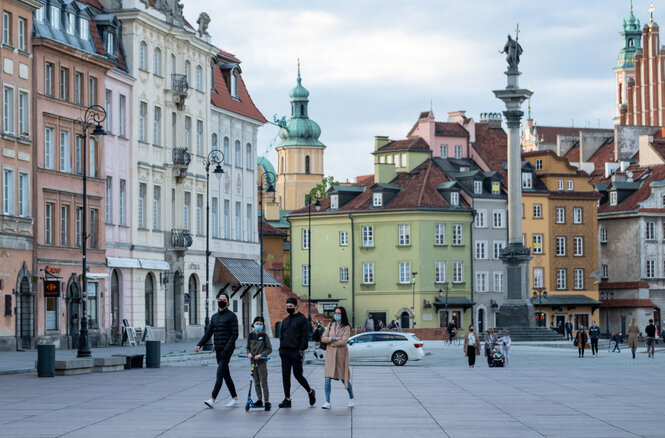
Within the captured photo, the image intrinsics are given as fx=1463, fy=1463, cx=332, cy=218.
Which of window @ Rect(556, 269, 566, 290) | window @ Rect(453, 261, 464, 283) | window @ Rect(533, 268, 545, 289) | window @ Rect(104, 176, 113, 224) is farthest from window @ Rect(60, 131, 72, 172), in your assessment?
window @ Rect(556, 269, 566, 290)

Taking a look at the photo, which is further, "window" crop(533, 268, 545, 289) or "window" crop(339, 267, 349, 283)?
"window" crop(533, 268, 545, 289)

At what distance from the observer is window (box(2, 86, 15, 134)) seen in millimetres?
55906

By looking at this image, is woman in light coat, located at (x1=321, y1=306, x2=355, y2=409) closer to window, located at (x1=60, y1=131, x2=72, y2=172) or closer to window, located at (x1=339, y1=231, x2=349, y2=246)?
window, located at (x1=60, y1=131, x2=72, y2=172)

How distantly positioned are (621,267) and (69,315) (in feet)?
241

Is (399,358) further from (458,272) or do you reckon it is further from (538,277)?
(538,277)

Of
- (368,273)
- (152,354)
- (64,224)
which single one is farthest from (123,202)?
(368,273)

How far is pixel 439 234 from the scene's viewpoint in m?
116

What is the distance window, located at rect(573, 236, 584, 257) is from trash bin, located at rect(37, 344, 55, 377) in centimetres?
8933

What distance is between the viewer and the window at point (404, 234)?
4523 inches

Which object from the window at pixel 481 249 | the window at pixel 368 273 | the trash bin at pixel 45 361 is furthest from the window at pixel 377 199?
the trash bin at pixel 45 361

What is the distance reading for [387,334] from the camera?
5581 cm

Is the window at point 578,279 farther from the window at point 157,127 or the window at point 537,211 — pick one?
the window at point 157,127

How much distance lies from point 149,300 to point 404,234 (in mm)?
46938

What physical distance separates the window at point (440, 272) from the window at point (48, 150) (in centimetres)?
5804
